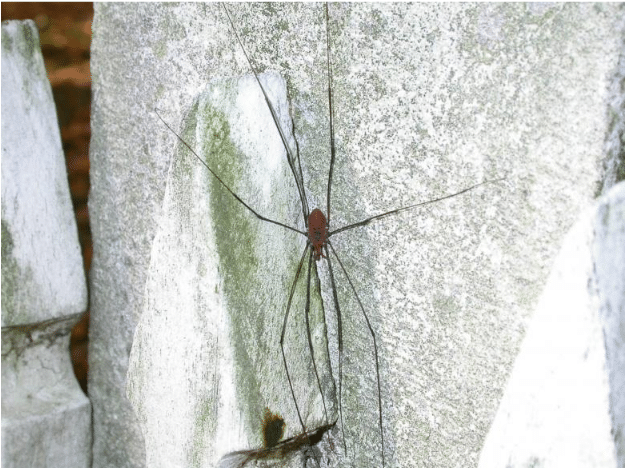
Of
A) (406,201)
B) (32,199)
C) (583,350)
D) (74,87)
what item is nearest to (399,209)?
(406,201)

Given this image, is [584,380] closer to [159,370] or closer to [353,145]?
[353,145]

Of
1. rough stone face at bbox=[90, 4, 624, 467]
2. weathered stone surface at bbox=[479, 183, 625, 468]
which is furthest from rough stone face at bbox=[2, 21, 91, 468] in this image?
weathered stone surface at bbox=[479, 183, 625, 468]

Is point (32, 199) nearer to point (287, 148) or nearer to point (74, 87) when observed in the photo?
point (74, 87)

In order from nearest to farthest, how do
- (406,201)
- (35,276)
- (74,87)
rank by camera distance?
(406,201) → (35,276) → (74,87)

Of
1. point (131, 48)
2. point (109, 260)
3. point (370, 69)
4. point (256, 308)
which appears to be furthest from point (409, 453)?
point (131, 48)

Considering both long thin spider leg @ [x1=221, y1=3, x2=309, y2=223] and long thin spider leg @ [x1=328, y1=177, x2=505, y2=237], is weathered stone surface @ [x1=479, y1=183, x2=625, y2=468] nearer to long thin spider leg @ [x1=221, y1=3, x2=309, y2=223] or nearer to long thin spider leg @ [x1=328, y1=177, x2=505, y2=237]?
long thin spider leg @ [x1=328, y1=177, x2=505, y2=237]

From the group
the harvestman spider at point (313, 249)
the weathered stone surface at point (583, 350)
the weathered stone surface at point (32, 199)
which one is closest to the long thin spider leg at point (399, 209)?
the harvestman spider at point (313, 249)

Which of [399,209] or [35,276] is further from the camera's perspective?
[35,276]
